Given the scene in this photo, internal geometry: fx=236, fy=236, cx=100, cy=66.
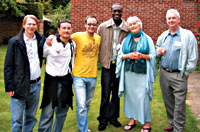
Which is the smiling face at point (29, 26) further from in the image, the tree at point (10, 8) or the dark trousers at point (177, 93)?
the tree at point (10, 8)

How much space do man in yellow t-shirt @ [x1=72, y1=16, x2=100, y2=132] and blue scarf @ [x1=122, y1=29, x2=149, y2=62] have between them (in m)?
0.54

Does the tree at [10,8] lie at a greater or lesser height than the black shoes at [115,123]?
greater

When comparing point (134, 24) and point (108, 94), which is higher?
point (134, 24)

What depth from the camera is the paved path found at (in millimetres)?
5640

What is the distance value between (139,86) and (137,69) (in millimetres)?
323

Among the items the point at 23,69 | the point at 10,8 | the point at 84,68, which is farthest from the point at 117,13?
the point at 10,8

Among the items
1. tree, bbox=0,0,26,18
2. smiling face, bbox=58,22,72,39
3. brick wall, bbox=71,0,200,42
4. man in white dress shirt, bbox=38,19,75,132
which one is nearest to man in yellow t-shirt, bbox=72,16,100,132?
man in white dress shirt, bbox=38,19,75,132

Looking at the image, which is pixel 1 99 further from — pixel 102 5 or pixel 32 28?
pixel 102 5

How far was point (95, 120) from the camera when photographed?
16.4ft

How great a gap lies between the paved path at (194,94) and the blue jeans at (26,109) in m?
3.51

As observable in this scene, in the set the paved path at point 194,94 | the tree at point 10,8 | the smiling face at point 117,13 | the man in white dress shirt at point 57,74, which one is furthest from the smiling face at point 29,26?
the tree at point 10,8

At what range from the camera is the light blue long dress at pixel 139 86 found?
4098 mm

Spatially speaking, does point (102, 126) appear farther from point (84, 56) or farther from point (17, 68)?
point (17, 68)

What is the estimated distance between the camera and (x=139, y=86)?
4.19 meters
